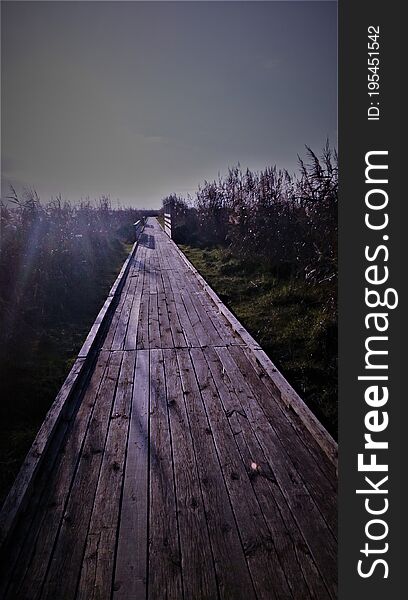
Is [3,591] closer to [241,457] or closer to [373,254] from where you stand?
[241,457]

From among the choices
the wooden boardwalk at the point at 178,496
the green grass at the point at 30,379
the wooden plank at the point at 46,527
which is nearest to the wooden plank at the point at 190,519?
the wooden boardwalk at the point at 178,496

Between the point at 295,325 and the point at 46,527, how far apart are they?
12.9ft

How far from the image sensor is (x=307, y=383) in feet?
11.4

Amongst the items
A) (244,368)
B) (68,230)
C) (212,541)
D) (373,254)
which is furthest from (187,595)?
(68,230)

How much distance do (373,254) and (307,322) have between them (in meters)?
3.40

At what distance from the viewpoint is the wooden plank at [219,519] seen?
1513mm

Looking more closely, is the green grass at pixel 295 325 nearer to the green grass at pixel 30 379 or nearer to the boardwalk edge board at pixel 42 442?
the boardwalk edge board at pixel 42 442

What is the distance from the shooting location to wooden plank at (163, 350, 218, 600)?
1.51 metres

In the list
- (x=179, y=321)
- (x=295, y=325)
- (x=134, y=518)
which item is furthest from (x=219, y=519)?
(x=179, y=321)

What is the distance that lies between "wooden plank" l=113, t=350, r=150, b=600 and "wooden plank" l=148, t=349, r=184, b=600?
0.12 ft

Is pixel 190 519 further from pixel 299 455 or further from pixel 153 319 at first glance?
pixel 153 319

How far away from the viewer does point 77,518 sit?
1855mm

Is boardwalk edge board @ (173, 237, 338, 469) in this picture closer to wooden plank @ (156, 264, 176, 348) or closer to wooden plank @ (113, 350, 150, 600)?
wooden plank @ (156, 264, 176, 348)

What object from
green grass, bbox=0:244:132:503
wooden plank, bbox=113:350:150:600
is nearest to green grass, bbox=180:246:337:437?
wooden plank, bbox=113:350:150:600
